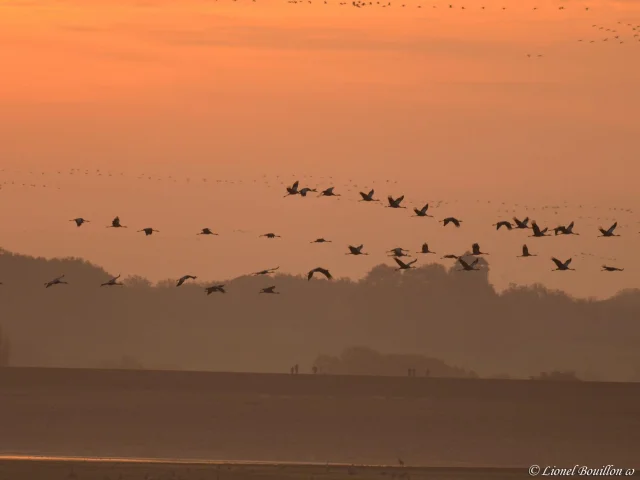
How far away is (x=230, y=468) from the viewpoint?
2785 inches

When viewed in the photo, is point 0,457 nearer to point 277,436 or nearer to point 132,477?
point 132,477

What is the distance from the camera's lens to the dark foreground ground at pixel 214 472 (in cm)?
6488

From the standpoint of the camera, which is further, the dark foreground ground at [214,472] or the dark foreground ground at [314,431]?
the dark foreground ground at [314,431]

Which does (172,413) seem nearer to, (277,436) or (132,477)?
(277,436)

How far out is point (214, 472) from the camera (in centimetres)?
6762

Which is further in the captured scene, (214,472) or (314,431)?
(314,431)

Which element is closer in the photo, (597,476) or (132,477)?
(132,477)

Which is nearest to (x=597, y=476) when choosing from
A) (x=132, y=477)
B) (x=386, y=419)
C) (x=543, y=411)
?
(x=132, y=477)

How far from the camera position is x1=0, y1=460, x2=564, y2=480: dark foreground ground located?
64.9 m

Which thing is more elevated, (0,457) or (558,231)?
(558,231)

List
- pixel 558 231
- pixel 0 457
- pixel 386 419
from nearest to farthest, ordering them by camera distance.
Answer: pixel 0 457 < pixel 558 231 < pixel 386 419

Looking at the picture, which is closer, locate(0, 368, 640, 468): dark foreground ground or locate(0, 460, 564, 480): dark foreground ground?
locate(0, 460, 564, 480): dark foreground ground

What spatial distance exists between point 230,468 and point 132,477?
7415 millimetres

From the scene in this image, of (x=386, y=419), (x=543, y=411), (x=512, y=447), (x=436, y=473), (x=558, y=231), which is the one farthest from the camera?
(x=543, y=411)
